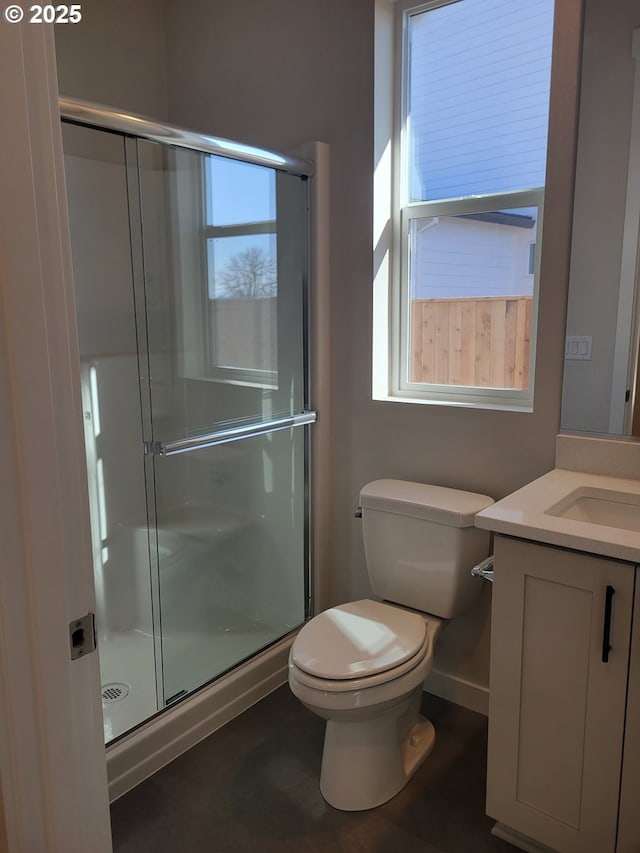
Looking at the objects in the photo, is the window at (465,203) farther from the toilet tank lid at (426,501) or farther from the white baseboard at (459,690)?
the white baseboard at (459,690)

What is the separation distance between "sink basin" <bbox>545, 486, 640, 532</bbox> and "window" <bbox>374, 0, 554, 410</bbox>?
1.58 ft

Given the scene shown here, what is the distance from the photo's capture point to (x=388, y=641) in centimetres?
190

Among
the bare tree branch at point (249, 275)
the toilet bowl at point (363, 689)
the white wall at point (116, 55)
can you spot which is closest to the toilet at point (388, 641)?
the toilet bowl at point (363, 689)

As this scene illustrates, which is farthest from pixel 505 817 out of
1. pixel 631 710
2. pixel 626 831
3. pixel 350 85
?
pixel 350 85

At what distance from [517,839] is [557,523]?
0.91m

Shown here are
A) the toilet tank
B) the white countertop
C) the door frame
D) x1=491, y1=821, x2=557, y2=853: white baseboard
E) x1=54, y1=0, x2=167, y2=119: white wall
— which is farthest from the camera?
x1=54, y1=0, x2=167, y2=119: white wall

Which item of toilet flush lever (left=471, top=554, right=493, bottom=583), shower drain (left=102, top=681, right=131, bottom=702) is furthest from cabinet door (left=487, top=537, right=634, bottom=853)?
shower drain (left=102, top=681, right=131, bottom=702)

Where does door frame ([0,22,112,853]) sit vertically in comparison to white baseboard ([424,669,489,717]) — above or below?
above

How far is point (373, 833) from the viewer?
70.4 inches

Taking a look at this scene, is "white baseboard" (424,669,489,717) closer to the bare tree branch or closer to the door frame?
the bare tree branch

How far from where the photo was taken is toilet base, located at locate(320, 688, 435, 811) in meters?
1.88

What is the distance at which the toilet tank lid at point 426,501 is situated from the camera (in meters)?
2.02

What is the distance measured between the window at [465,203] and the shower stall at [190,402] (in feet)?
1.29

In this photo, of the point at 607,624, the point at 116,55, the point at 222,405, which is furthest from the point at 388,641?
the point at 116,55
